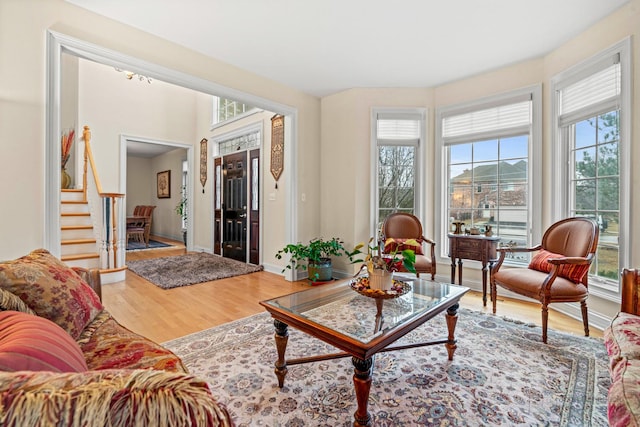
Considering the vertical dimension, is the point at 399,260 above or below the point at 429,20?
below

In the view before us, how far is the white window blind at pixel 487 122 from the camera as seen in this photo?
3441mm

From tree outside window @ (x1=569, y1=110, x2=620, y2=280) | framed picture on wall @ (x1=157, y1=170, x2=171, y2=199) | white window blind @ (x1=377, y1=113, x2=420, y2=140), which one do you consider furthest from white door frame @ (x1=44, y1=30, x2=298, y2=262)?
framed picture on wall @ (x1=157, y1=170, x2=171, y2=199)

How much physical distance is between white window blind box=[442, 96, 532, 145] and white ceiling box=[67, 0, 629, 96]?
487 mm

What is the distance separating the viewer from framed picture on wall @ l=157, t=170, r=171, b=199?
8.55 metres

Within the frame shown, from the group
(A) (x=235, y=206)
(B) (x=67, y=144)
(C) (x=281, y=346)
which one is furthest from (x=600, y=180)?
(B) (x=67, y=144)

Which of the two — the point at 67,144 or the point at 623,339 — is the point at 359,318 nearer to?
the point at 623,339

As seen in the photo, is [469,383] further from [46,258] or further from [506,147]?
[506,147]

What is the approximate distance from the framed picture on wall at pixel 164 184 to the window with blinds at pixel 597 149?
342 inches

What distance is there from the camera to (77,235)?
424 centimetres

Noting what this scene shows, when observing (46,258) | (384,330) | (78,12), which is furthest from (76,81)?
(384,330)

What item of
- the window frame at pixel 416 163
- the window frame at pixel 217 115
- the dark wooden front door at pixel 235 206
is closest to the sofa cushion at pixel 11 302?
the window frame at pixel 416 163

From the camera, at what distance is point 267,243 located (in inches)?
192

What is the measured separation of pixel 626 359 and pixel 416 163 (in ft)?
10.6

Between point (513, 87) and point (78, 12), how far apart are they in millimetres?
4305
